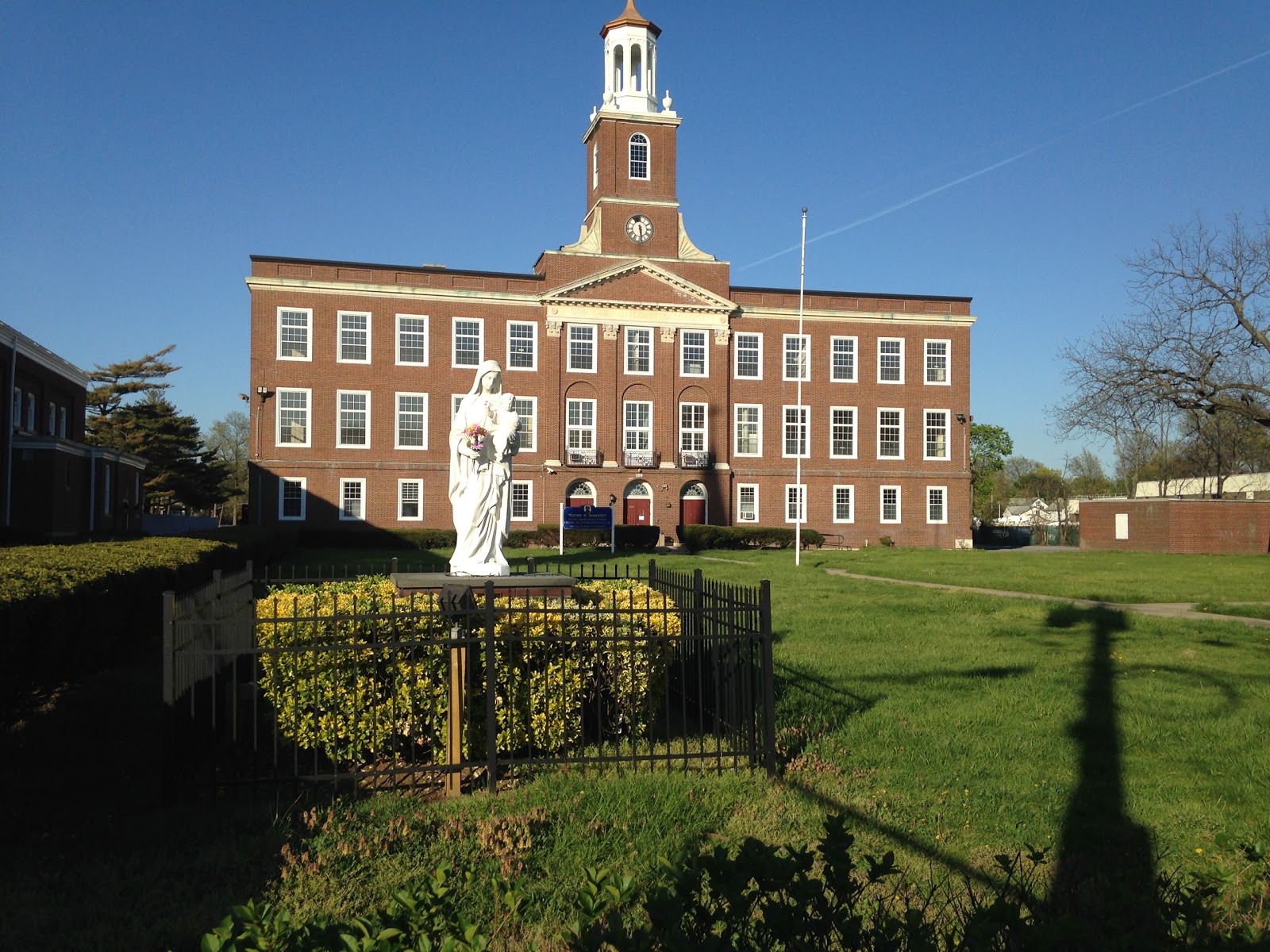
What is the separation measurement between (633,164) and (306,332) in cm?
1654

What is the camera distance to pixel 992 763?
774 cm

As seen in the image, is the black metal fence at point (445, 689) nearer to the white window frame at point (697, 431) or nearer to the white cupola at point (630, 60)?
the white window frame at point (697, 431)

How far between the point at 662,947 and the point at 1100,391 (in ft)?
89.8

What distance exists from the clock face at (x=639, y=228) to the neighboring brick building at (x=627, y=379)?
13cm

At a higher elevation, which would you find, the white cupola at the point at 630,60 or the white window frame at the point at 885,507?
the white cupola at the point at 630,60

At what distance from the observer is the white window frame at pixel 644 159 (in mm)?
46875

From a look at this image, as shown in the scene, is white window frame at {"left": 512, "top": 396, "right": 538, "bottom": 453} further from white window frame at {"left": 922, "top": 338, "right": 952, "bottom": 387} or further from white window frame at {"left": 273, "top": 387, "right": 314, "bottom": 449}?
white window frame at {"left": 922, "top": 338, "right": 952, "bottom": 387}

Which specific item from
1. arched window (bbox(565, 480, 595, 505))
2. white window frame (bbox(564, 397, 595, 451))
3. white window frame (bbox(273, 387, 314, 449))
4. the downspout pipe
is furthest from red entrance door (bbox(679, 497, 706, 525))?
the downspout pipe

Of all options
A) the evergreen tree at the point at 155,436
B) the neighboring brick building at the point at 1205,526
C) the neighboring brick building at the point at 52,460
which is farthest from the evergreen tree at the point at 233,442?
the neighboring brick building at the point at 1205,526

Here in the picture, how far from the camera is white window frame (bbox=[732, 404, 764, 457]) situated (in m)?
47.8

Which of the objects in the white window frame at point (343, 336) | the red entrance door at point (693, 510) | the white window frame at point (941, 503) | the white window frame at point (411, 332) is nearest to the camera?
the white window frame at point (343, 336)

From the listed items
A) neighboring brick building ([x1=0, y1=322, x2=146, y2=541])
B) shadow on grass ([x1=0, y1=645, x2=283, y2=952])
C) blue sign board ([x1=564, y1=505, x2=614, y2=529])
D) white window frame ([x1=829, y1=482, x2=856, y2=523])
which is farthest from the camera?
white window frame ([x1=829, y1=482, x2=856, y2=523])

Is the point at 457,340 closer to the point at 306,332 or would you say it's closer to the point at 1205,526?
the point at 306,332

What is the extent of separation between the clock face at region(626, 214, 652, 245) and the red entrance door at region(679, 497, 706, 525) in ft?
39.4
